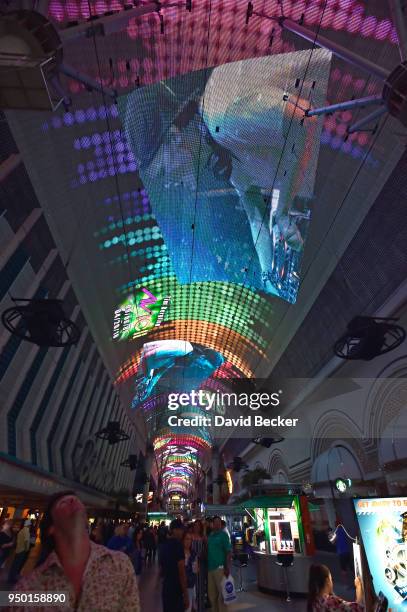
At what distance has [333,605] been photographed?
3.57 m

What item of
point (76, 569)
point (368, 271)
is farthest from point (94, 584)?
point (368, 271)

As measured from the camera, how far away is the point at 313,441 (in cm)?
2573

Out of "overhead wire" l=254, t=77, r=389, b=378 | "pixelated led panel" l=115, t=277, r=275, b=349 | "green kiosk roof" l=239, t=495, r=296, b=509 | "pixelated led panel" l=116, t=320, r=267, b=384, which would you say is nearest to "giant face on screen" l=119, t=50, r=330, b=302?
"overhead wire" l=254, t=77, r=389, b=378

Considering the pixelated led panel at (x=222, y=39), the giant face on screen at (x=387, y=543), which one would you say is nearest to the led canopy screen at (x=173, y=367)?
the pixelated led panel at (x=222, y=39)

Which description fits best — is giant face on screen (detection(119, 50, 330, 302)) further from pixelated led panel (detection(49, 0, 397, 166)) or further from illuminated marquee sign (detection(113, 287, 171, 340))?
illuminated marquee sign (detection(113, 287, 171, 340))

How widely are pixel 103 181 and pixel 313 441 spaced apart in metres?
19.4

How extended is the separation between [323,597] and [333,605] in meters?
0.11

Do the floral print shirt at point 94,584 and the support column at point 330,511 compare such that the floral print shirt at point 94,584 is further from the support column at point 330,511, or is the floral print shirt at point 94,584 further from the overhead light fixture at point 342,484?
the support column at point 330,511

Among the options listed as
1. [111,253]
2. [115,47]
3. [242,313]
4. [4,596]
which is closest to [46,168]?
[115,47]

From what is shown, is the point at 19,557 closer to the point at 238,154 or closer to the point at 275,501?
the point at 275,501

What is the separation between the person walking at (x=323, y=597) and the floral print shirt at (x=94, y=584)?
2324 millimetres

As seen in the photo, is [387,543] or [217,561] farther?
[217,561]

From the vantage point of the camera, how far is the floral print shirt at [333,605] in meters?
3.54

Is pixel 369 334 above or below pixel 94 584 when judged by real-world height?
above
